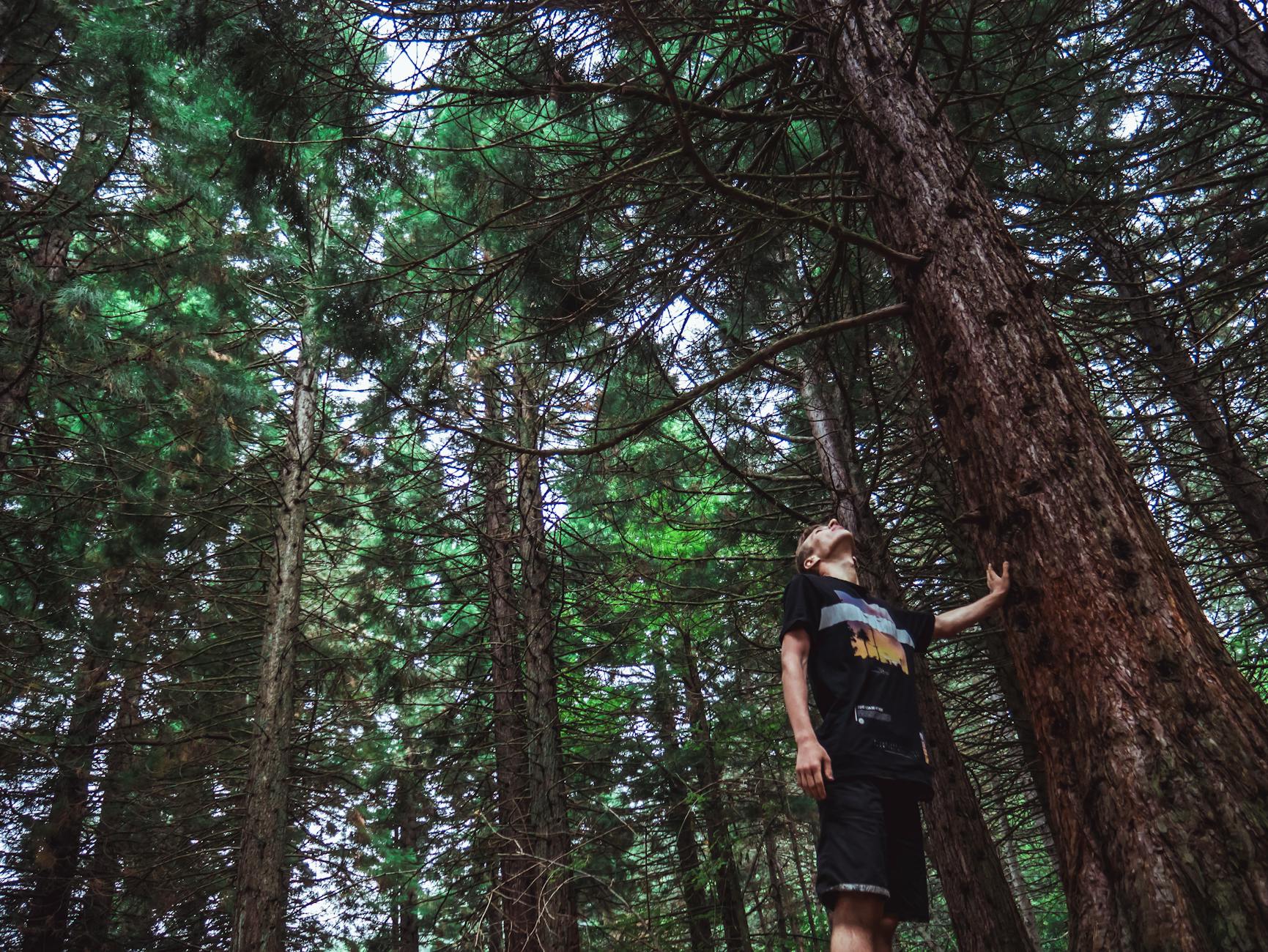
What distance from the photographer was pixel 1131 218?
6.13 meters

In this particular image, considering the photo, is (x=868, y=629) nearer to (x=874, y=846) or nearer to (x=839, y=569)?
(x=839, y=569)

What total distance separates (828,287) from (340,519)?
7.46m

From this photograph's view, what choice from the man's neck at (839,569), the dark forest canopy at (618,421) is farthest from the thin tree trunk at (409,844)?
the man's neck at (839,569)

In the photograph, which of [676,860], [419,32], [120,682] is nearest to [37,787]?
[120,682]

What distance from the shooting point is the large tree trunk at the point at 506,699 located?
6375 millimetres

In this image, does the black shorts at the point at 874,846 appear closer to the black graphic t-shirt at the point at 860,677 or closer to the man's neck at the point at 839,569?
the black graphic t-shirt at the point at 860,677

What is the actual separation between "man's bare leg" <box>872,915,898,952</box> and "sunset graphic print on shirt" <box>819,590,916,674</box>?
811 mm

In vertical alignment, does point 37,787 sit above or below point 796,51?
below

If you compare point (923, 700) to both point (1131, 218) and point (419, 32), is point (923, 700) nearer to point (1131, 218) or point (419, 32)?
point (1131, 218)

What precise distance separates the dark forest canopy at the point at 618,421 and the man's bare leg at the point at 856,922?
0.53m

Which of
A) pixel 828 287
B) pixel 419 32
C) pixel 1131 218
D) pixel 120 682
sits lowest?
pixel 828 287

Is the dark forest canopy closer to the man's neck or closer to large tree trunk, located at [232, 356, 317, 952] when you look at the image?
large tree trunk, located at [232, 356, 317, 952]

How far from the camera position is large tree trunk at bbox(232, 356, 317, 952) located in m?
6.26

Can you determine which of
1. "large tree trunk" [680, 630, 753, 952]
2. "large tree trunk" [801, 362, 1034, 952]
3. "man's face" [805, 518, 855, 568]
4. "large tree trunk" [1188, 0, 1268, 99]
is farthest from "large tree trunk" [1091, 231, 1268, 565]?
"large tree trunk" [680, 630, 753, 952]
